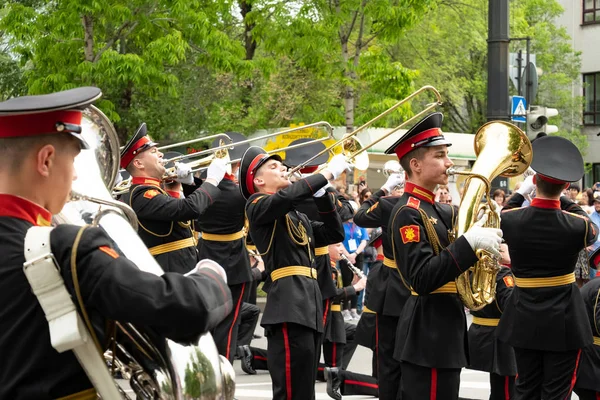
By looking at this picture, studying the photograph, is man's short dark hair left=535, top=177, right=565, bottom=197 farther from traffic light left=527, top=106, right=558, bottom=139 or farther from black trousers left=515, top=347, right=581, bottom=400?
traffic light left=527, top=106, right=558, bottom=139

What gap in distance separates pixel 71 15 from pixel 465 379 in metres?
8.04

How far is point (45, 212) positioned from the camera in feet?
9.09

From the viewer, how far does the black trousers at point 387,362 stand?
6996 millimetres

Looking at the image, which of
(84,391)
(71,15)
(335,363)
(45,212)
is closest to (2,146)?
(45,212)

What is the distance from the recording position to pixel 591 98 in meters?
38.4

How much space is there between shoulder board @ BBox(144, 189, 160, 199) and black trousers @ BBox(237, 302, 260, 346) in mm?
2276

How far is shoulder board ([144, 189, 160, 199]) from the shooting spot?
7.71 metres

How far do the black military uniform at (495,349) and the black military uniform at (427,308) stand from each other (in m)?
1.39

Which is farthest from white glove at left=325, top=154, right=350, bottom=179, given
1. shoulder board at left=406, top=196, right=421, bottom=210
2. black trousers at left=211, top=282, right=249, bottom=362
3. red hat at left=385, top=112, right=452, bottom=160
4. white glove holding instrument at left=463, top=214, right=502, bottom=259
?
white glove holding instrument at left=463, top=214, right=502, bottom=259

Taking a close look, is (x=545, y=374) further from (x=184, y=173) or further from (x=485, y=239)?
(x=184, y=173)

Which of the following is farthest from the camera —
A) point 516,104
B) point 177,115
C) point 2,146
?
point 177,115

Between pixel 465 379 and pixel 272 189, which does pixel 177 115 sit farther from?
pixel 272 189

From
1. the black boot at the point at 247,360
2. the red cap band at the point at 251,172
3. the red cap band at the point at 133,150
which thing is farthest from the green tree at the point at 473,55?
Answer: the red cap band at the point at 251,172

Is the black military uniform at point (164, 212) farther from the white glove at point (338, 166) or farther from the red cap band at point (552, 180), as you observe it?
the red cap band at point (552, 180)
